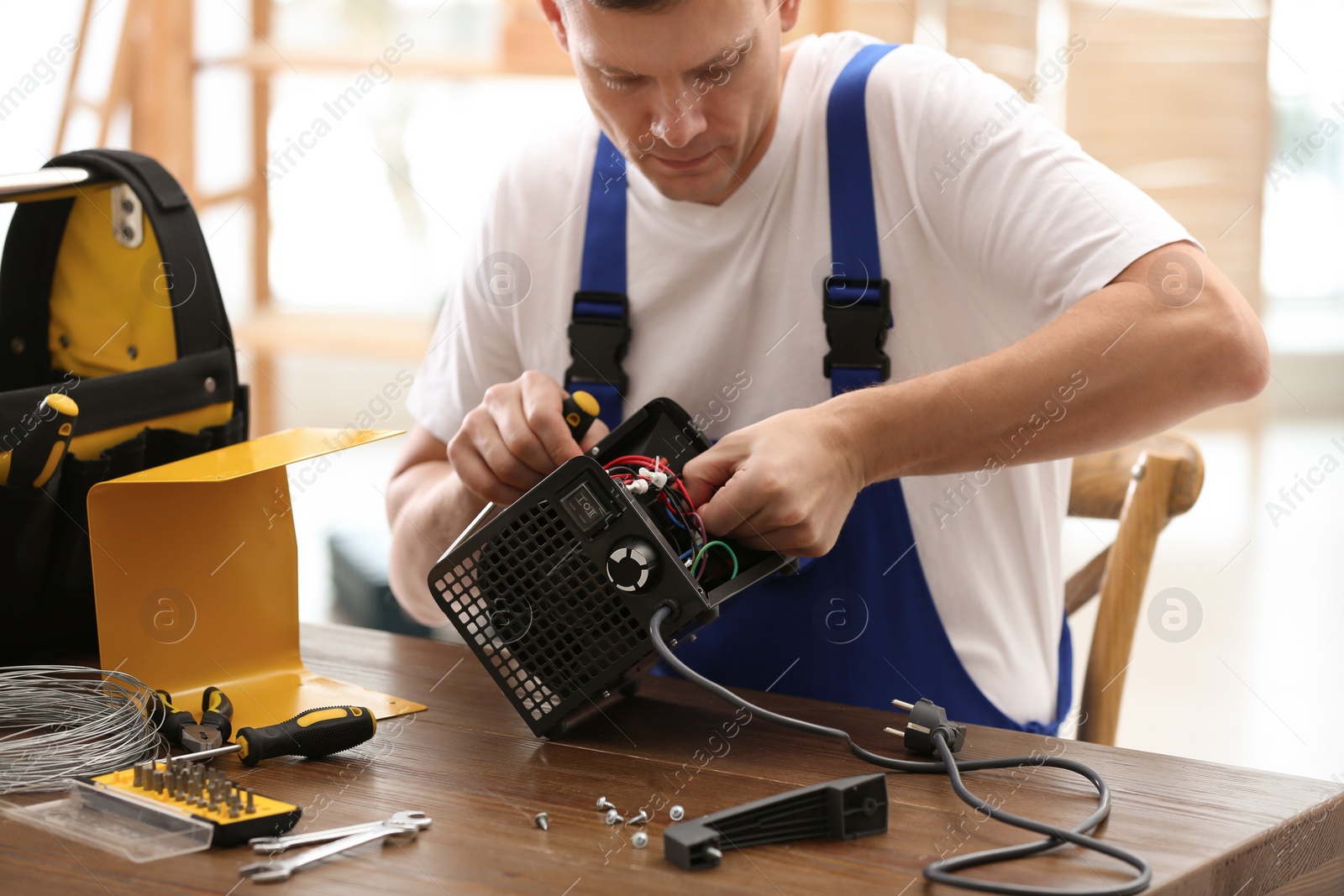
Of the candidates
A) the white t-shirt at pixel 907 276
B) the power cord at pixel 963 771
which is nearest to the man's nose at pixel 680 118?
the white t-shirt at pixel 907 276

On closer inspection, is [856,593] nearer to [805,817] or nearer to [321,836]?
[805,817]

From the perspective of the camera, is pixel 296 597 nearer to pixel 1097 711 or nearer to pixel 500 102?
pixel 1097 711

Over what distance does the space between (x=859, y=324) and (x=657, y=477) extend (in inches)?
15.1

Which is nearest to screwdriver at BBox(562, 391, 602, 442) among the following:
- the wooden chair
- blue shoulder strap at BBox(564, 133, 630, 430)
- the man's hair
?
blue shoulder strap at BBox(564, 133, 630, 430)

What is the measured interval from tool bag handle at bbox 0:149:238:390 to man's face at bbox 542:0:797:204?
0.45 m

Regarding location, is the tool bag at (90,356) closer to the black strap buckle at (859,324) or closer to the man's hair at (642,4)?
the man's hair at (642,4)

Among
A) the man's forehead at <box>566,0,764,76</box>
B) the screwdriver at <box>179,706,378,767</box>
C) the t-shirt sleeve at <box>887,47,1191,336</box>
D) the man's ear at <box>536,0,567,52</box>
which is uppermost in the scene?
the man's ear at <box>536,0,567,52</box>

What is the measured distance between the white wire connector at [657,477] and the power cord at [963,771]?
11 centimetres

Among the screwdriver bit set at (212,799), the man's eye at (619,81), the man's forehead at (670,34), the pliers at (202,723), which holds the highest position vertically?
the man's forehead at (670,34)

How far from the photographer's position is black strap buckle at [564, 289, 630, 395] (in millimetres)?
1369

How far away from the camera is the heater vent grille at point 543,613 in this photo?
945 mm

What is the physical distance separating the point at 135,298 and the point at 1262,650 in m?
3.00

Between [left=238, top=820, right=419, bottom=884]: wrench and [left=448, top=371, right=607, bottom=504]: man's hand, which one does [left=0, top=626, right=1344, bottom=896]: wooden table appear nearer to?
[left=238, top=820, right=419, bottom=884]: wrench

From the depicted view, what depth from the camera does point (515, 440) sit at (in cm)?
107
